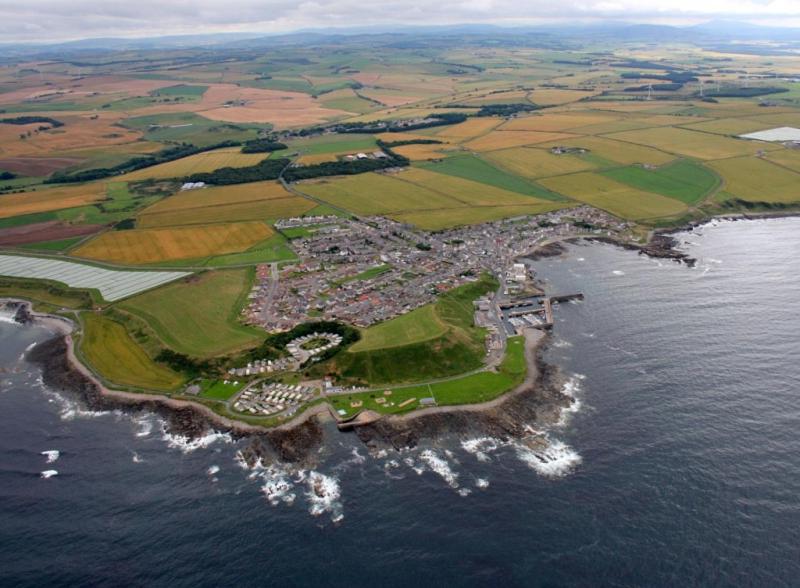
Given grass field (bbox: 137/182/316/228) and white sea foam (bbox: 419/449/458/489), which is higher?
grass field (bbox: 137/182/316/228)

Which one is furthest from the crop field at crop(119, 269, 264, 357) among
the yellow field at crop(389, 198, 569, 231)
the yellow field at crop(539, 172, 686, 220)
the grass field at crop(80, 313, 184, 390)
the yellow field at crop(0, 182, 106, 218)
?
the yellow field at crop(539, 172, 686, 220)

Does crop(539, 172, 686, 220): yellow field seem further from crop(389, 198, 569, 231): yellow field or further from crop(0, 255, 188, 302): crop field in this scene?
crop(0, 255, 188, 302): crop field

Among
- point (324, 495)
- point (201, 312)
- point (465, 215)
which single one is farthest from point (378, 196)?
point (324, 495)

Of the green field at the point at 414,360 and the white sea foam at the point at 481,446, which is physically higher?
the green field at the point at 414,360

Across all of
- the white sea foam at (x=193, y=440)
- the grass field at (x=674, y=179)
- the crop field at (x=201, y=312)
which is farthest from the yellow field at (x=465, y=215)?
the white sea foam at (x=193, y=440)

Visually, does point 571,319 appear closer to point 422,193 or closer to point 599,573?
point 599,573

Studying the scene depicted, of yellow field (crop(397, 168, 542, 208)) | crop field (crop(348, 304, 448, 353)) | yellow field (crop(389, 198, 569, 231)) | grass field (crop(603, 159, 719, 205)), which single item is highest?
grass field (crop(603, 159, 719, 205))

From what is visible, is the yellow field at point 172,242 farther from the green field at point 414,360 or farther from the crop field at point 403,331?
the green field at point 414,360
